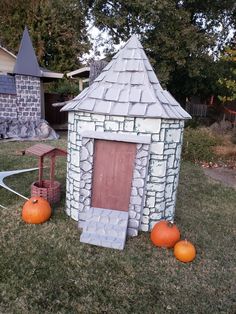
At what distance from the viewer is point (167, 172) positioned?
200 inches

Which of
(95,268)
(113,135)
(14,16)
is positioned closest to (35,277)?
(95,268)

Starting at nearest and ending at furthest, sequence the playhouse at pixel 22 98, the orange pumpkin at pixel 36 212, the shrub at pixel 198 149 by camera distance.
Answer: the orange pumpkin at pixel 36 212
the shrub at pixel 198 149
the playhouse at pixel 22 98

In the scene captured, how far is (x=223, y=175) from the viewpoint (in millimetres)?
9398

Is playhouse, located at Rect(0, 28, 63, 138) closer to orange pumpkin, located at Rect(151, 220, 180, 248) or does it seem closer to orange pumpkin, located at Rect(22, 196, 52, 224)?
orange pumpkin, located at Rect(22, 196, 52, 224)

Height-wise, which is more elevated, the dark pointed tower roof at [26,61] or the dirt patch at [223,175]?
the dark pointed tower roof at [26,61]

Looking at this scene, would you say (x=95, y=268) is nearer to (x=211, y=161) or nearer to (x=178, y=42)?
(x=211, y=161)

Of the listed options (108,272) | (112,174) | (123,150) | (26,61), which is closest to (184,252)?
(108,272)

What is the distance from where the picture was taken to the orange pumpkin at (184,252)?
4402 mm

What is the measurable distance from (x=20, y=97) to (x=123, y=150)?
10.3 m

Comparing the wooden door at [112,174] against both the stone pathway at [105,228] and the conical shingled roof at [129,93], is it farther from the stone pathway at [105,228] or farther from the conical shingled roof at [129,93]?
the conical shingled roof at [129,93]

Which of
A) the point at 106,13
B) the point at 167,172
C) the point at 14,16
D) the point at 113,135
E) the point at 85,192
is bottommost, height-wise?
the point at 85,192

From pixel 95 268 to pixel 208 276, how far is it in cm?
157

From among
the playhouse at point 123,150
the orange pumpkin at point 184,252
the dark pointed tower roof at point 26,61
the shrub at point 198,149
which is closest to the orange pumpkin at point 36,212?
the playhouse at point 123,150

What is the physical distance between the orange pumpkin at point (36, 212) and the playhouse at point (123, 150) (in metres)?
0.60
